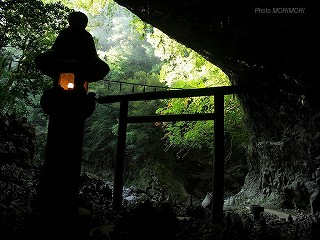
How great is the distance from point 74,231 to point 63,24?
10.1 metres


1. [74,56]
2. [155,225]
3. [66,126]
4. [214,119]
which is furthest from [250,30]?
[155,225]

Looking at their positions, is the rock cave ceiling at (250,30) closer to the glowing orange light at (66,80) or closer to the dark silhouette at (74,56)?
the dark silhouette at (74,56)

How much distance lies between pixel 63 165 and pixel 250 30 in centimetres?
533

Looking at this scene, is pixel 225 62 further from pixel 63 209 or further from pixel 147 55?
pixel 147 55

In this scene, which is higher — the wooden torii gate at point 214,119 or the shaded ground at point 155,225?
the wooden torii gate at point 214,119

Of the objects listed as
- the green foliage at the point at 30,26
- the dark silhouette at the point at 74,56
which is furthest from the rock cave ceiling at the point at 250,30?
the green foliage at the point at 30,26

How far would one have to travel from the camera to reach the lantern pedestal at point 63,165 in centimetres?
A: 398

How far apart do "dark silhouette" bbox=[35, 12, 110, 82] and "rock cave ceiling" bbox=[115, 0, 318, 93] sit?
2728mm

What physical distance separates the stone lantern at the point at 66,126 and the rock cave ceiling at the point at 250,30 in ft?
9.85

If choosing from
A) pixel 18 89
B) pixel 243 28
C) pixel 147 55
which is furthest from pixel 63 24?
pixel 147 55

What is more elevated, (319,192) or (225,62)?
(225,62)

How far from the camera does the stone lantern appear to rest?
401 cm

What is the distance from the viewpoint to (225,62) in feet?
29.8

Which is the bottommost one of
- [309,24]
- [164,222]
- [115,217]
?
[115,217]
